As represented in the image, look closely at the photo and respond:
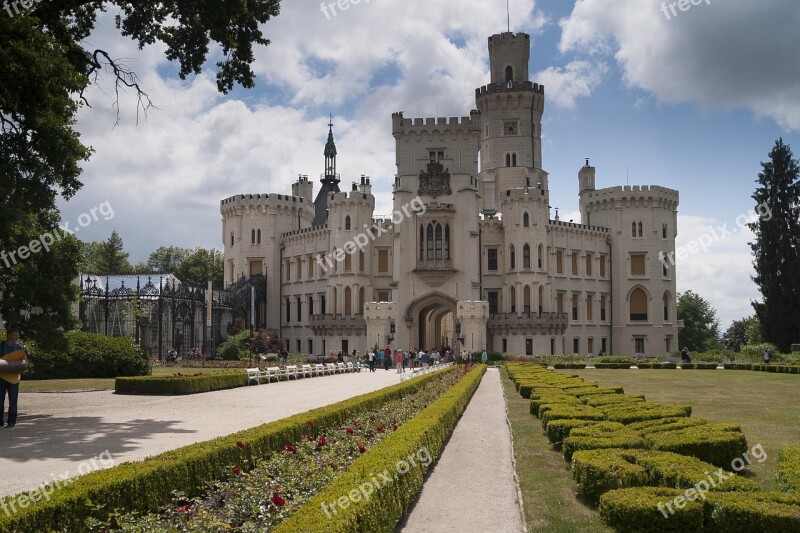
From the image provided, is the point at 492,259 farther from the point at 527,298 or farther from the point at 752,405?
the point at 752,405

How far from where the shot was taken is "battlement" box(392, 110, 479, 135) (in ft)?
198

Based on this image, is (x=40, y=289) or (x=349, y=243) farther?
(x=349, y=243)

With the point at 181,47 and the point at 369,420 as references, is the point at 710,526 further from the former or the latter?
the point at 181,47

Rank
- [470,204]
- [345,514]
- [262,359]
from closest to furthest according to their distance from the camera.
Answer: [345,514] < [262,359] < [470,204]

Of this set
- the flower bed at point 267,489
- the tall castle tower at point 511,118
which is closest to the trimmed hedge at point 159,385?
the flower bed at point 267,489

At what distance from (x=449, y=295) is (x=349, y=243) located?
32.5ft

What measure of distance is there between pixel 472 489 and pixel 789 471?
4.01m


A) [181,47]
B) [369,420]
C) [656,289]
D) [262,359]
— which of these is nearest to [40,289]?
[181,47]

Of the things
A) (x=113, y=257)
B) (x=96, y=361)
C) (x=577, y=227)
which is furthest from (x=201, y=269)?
(x=96, y=361)

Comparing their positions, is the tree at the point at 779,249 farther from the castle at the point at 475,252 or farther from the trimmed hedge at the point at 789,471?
the trimmed hedge at the point at 789,471

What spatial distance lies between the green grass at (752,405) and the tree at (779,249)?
24484 mm

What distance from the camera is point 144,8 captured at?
1794cm

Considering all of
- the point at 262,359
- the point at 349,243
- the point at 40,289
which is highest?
the point at 349,243

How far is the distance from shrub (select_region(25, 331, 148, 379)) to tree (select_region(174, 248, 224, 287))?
52740mm
